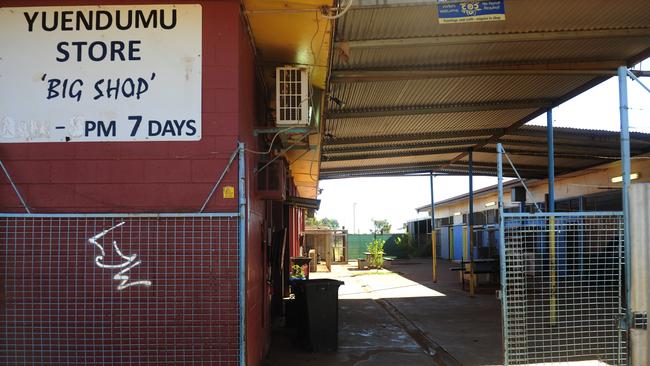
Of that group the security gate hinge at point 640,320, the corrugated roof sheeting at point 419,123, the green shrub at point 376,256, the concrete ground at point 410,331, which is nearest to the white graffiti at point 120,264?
the concrete ground at point 410,331

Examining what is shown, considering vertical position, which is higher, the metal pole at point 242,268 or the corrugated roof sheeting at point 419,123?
the corrugated roof sheeting at point 419,123

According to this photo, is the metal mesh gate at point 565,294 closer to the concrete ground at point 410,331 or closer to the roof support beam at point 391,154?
the concrete ground at point 410,331

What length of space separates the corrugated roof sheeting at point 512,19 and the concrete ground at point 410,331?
467 cm

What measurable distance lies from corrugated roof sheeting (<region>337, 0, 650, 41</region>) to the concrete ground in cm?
467

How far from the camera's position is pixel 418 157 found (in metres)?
16.6

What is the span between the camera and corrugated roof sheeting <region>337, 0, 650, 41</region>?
270 inches

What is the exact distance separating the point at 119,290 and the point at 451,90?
6674mm

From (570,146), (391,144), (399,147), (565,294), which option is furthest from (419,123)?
(565,294)

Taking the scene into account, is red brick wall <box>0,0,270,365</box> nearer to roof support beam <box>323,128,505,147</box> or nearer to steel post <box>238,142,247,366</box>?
steel post <box>238,142,247,366</box>

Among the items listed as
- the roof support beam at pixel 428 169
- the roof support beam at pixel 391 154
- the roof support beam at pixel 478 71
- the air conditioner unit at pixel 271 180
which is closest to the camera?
the air conditioner unit at pixel 271 180

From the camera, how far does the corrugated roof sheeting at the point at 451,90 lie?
9.25m

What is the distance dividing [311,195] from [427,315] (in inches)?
427

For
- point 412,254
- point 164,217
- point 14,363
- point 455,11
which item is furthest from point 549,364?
point 412,254

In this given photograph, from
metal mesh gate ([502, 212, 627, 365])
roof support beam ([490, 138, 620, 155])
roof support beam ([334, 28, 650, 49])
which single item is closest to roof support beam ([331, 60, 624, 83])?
roof support beam ([334, 28, 650, 49])
